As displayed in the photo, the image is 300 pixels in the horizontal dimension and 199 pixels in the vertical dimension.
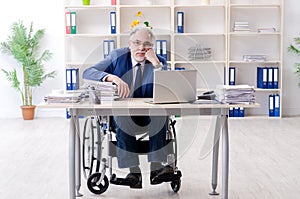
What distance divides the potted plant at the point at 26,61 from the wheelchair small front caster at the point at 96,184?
141 inches

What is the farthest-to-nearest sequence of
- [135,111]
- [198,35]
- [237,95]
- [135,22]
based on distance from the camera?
[198,35] < [135,22] < [237,95] < [135,111]

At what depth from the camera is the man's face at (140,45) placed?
411 cm

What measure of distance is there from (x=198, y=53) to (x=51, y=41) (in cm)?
191

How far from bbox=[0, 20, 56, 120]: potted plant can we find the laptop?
13.4ft

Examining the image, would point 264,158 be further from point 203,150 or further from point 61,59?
point 61,59

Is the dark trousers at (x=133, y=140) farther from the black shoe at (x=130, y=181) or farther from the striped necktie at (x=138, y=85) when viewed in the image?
the striped necktie at (x=138, y=85)

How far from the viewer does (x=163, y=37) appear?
7.71m

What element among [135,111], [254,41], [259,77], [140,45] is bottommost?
[135,111]

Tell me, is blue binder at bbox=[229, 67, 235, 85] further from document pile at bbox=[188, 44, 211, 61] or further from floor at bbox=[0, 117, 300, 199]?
floor at bbox=[0, 117, 300, 199]

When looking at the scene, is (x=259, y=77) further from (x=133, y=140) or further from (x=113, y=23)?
(x=133, y=140)

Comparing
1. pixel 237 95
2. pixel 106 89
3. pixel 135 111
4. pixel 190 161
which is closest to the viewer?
pixel 135 111

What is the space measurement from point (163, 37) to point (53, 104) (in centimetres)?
420

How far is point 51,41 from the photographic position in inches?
303

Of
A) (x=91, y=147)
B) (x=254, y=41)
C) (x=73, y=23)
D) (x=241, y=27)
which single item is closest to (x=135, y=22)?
(x=73, y=23)
